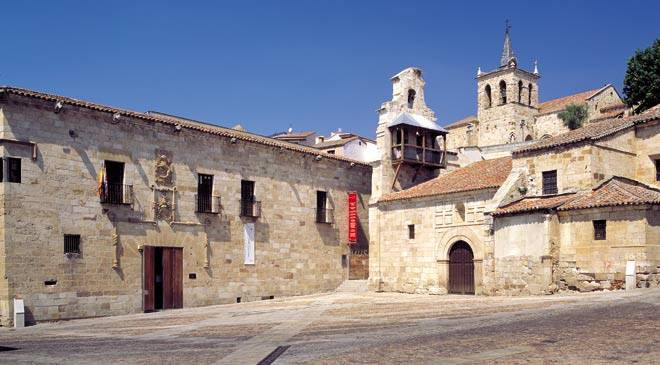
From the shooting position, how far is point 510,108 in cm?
6919

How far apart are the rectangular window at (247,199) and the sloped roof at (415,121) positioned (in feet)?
26.3

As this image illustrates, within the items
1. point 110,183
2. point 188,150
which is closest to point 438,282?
point 188,150

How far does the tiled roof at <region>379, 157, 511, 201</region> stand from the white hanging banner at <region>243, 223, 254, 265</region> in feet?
21.3

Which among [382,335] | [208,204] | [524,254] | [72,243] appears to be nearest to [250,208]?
[208,204]

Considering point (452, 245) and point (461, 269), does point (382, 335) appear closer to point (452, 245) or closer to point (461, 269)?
point (461, 269)

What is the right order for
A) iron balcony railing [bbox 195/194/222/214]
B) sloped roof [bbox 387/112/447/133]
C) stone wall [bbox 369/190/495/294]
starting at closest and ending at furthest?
iron balcony railing [bbox 195/194/222/214] → stone wall [bbox 369/190/495/294] → sloped roof [bbox 387/112/447/133]

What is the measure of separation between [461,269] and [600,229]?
6875mm

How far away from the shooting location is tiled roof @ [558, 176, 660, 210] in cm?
2183

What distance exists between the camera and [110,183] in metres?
24.5

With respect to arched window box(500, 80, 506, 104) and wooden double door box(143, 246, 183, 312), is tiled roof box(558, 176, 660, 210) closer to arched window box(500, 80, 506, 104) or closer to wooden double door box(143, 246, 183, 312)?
wooden double door box(143, 246, 183, 312)

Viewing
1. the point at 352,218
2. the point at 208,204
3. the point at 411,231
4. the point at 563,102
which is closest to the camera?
the point at 208,204

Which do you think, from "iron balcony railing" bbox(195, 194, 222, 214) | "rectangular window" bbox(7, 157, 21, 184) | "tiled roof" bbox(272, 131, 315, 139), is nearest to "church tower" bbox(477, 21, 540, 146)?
"tiled roof" bbox(272, 131, 315, 139)

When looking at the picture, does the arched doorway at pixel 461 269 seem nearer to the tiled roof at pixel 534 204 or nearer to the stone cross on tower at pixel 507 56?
the tiled roof at pixel 534 204

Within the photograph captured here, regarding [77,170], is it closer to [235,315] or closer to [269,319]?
[235,315]
